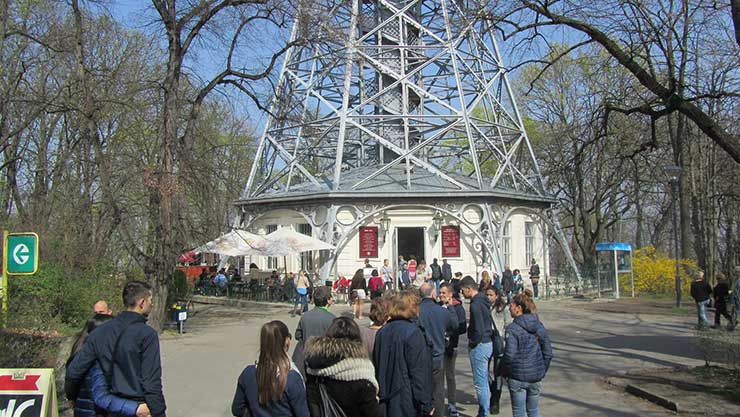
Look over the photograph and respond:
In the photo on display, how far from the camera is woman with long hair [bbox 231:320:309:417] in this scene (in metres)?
4.61

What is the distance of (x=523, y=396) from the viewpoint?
293 inches

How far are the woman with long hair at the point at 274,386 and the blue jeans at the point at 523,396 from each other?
3.42 m

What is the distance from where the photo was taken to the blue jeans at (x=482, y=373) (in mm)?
8523

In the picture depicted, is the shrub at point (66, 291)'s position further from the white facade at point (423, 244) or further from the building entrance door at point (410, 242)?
the building entrance door at point (410, 242)

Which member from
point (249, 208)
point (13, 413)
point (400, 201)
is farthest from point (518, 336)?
point (249, 208)

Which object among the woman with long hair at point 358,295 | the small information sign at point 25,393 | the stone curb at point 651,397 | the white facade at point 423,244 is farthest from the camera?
the white facade at point 423,244

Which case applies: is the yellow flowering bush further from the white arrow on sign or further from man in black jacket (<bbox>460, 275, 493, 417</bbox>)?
the white arrow on sign

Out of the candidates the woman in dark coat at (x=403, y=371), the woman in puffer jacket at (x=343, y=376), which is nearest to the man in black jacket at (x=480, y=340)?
the woman in dark coat at (x=403, y=371)

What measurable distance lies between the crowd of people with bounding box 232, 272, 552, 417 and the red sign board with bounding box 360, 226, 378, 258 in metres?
19.3

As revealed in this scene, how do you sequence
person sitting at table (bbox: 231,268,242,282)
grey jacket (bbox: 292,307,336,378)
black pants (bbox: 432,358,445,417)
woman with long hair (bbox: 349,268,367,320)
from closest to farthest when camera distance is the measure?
grey jacket (bbox: 292,307,336,378), black pants (bbox: 432,358,445,417), woman with long hair (bbox: 349,268,367,320), person sitting at table (bbox: 231,268,242,282)

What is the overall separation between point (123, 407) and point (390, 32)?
31373 millimetres

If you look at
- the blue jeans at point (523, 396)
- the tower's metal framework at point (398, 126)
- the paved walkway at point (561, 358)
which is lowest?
the paved walkway at point (561, 358)

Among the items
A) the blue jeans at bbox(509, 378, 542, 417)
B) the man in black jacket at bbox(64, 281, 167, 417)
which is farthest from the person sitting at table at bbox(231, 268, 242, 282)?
the man in black jacket at bbox(64, 281, 167, 417)

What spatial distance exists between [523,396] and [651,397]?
322 centimetres
